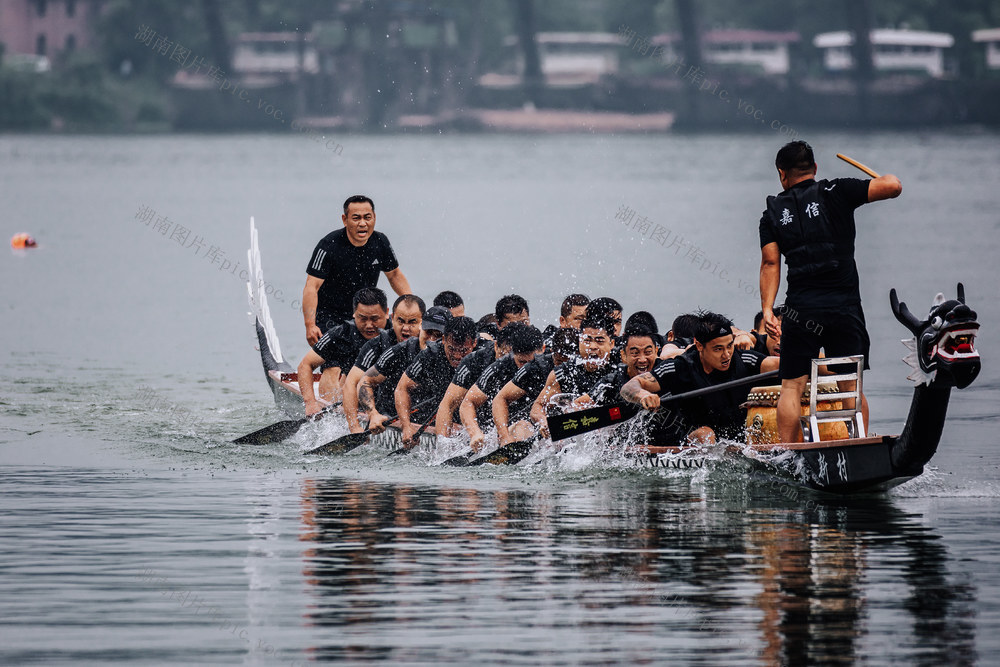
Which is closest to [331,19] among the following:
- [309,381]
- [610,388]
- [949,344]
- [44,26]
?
[44,26]

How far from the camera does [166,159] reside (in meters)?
101

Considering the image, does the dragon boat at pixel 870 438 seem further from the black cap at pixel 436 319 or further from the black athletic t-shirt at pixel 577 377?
the black cap at pixel 436 319

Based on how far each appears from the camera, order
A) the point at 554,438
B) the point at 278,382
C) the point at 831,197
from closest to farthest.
Answer: the point at 831,197 < the point at 554,438 < the point at 278,382

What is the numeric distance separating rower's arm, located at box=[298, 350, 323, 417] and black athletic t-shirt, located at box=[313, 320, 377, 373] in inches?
4.6

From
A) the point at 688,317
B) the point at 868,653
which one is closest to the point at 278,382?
the point at 688,317

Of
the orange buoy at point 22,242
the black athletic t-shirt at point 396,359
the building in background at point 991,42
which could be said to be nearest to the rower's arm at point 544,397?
the black athletic t-shirt at point 396,359

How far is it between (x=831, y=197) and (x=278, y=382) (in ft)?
26.9

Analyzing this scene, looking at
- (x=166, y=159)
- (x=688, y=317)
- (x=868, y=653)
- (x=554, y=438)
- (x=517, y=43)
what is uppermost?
(x=517, y=43)

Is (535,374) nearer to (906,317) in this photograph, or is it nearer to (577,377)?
(577,377)

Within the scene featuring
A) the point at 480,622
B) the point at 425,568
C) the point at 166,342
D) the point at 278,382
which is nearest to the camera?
the point at 480,622

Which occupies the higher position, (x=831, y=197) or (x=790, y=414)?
(x=831, y=197)

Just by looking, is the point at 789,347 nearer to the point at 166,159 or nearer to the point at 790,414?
the point at 790,414

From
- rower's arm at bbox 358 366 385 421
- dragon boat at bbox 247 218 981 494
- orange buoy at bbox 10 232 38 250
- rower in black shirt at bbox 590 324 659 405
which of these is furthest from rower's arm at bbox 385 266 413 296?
orange buoy at bbox 10 232 38 250

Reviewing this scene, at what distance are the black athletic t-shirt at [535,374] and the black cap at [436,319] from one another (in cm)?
117
